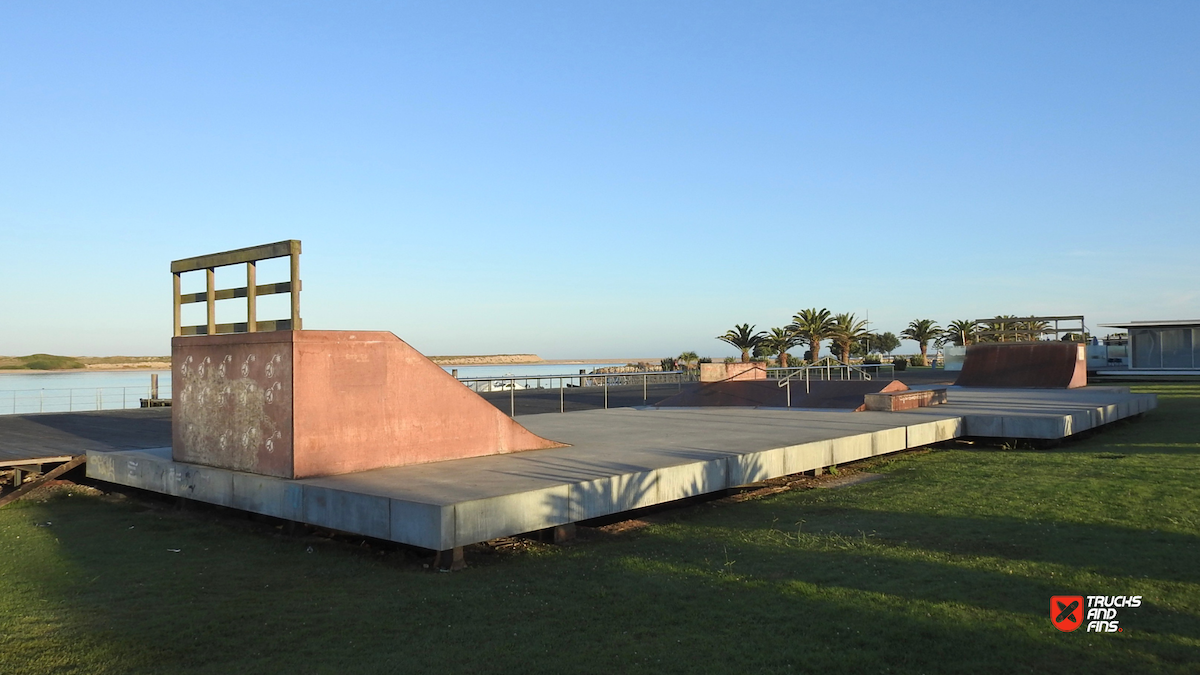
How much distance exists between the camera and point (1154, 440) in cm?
1280

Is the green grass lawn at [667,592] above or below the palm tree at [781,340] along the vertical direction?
below

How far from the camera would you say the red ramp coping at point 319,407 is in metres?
7.88

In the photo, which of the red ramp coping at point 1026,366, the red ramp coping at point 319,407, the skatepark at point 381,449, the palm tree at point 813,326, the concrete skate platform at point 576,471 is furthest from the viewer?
the palm tree at point 813,326

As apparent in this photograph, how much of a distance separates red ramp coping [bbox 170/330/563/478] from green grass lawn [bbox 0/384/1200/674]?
32.4 inches

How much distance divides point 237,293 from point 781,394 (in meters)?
11.4

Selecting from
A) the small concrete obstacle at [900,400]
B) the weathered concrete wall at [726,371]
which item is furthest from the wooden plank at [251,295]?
the weathered concrete wall at [726,371]

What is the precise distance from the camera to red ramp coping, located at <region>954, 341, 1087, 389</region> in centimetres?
2295

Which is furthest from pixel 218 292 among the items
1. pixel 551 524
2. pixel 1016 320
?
Answer: pixel 1016 320

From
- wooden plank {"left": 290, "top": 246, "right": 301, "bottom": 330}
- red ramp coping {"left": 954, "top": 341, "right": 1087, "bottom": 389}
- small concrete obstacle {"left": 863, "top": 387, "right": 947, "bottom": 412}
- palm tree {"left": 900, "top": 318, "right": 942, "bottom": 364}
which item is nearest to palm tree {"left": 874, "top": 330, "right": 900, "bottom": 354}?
palm tree {"left": 900, "top": 318, "right": 942, "bottom": 364}

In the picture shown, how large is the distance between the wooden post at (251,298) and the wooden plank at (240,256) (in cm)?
11

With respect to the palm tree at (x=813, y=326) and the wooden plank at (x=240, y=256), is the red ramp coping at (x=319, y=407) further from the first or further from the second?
the palm tree at (x=813, y=326)

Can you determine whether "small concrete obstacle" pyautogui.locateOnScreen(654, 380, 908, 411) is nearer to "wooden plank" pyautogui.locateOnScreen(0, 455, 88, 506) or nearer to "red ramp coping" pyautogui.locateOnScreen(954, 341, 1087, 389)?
"red ramp coping" pyautogui.locateOnScreen(954, 341, 1087, 389)

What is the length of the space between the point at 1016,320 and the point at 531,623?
101ft

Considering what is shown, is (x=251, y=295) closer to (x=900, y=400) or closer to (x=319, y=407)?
(x=319, y=407)
